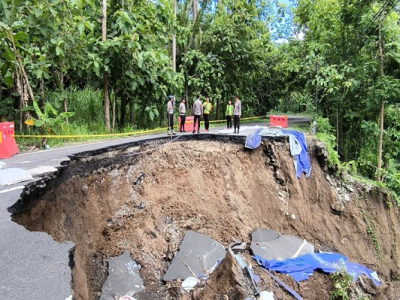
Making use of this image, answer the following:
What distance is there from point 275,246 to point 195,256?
2.46m

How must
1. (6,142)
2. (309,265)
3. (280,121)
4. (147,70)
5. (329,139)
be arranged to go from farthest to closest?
(280,121) < (147,70) < (329,139) < (6,142) < (309,265)

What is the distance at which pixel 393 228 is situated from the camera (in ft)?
35.1

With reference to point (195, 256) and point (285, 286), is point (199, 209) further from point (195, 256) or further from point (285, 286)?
point (285, 286)

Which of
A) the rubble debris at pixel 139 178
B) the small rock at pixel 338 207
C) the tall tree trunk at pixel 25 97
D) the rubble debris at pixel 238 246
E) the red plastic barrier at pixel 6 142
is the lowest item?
the small rock at pixel 338 207

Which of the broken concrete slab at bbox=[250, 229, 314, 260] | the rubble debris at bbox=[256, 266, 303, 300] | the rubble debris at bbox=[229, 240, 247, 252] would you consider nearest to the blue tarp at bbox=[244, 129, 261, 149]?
the broken concrete slab at bbox=[250, 229, 314, 260]

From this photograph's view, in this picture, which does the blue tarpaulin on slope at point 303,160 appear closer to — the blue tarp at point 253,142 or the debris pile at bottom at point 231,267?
the blue tarp at point 253,142

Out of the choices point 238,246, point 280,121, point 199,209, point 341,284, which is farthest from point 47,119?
point 280,121

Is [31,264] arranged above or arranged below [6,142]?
below

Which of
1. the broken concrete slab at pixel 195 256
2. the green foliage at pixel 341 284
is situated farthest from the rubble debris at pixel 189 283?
the green foliage at pixel 341 284

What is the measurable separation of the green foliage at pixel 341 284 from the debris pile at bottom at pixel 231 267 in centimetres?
17

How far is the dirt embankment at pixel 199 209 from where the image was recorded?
198 inches

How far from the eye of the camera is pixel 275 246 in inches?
291

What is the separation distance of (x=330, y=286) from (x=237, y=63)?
16403 mm

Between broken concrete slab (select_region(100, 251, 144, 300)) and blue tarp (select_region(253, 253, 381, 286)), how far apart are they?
2839 millimetres
